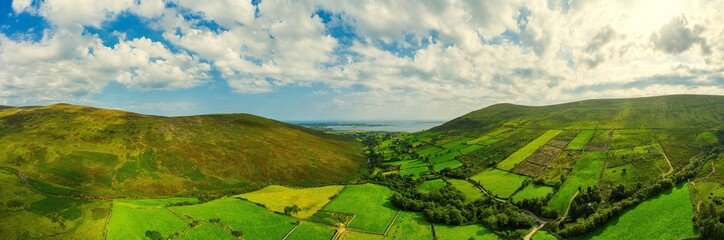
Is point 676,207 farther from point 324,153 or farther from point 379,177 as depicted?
point 324,153

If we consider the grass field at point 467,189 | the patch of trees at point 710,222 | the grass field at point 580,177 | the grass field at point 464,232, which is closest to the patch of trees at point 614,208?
the patch of trees at point 710,222

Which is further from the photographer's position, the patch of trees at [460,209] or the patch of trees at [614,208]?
the patch of trees at [460,209]

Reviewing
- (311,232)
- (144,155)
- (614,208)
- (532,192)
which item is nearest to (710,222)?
(614,208)

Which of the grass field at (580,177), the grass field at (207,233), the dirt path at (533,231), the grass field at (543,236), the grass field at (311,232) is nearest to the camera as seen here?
the grass field at (207,233)

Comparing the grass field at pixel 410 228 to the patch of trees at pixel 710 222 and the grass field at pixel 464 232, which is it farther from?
the patch of trees at pixel 710 222

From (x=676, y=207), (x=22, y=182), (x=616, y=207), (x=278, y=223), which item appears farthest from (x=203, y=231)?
(x=676, y=207)

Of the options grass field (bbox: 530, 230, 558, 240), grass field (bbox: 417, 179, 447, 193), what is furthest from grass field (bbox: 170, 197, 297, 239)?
grass field (bbox: 530, 230, 558, 240)
